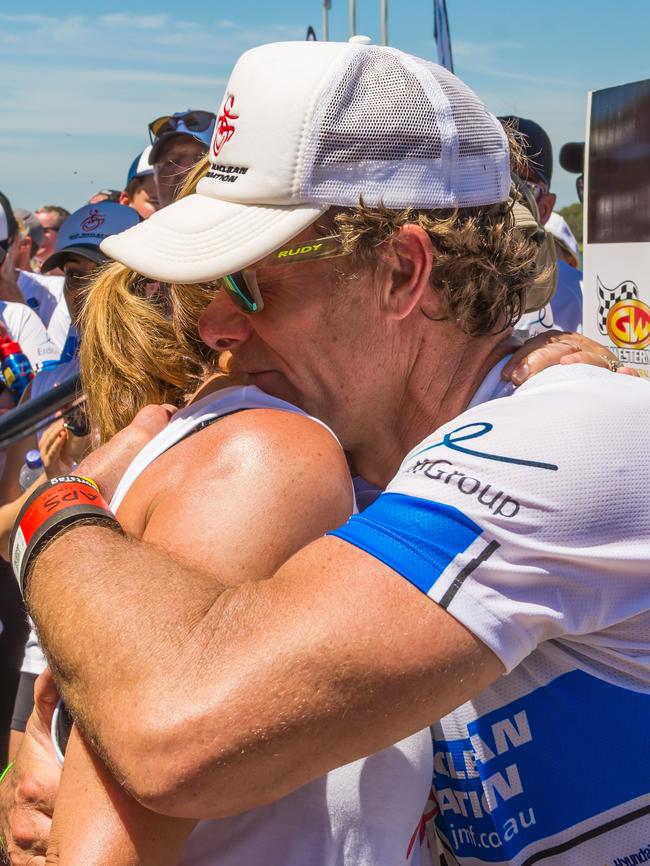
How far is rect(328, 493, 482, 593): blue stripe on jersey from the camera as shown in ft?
4.23

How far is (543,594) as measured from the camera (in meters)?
1.35

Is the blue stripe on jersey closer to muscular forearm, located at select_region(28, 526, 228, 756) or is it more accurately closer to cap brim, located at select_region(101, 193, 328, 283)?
muscular forearm, located at select_region(28, 526, 228, 756)

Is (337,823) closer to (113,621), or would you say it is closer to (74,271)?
(113,621)

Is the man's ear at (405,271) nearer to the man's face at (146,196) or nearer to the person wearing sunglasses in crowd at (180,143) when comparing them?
the person wearing sunglasses in crowd at (180,143)

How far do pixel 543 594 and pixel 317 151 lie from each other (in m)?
0.84

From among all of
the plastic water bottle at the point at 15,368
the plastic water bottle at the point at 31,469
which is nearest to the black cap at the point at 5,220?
the plastic water bottle at the point at 15,368

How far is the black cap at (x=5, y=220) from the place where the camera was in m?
6.64

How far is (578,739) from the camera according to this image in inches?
61.1

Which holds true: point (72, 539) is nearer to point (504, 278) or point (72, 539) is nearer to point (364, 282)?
point (364, 282)

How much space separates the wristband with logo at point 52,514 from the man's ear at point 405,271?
0.65 m

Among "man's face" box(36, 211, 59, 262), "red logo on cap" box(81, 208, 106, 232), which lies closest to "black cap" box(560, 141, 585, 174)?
"red logo on cap" box(81, 208, 106, 232)

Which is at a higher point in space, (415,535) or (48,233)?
(48,233)

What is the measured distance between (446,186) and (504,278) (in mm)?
305

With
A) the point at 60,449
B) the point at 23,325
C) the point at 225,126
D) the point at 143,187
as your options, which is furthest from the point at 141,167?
the point at 225,126
